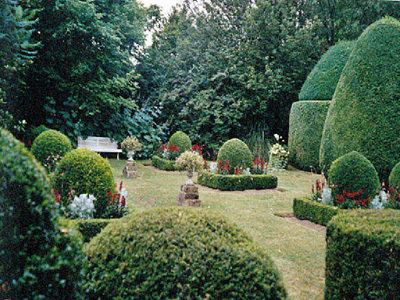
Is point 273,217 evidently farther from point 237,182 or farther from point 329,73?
point 329,73

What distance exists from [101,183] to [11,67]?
3.70m

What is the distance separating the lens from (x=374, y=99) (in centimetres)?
768

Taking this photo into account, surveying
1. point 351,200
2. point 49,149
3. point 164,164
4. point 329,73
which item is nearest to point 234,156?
point 164,164

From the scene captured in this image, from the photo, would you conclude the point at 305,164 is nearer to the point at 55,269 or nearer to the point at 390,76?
the point at 390,76

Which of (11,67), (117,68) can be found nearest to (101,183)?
(11,67)

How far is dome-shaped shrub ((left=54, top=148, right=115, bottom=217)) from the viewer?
13.3ft

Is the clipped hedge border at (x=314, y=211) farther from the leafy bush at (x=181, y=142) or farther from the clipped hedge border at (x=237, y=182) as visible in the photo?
the leafy bush at (x=181, y=142)

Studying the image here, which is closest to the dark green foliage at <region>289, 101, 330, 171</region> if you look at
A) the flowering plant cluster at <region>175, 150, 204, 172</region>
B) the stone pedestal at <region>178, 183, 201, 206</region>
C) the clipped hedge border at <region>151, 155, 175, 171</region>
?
the clipped hedge border at <region>151, 155, 175, 171</region>

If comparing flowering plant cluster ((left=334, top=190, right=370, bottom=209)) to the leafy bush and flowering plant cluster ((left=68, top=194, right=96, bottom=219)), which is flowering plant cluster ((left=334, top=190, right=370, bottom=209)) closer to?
flowering plant cluster ((left=68, top=194, right=96, bottom=219))

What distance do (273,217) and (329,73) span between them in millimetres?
8910

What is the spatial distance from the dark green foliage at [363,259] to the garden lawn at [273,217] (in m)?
0.53

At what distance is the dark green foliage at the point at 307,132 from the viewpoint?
1218cm

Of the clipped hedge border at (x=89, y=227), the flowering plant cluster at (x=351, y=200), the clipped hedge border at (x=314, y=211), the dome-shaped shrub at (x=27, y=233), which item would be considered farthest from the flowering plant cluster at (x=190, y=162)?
the dome-shaped shrub at (x=27, y=233)

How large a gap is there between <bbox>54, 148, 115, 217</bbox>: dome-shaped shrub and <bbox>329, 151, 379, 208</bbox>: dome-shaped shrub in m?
4.17
